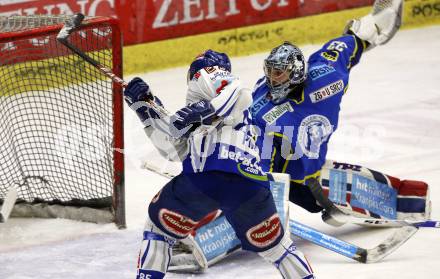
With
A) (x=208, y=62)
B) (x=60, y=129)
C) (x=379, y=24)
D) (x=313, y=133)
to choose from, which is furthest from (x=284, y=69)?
(x=60, y=129)

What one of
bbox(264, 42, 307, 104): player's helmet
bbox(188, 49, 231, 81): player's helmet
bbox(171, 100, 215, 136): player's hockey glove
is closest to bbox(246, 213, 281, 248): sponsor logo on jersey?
bbox(171, 100, 215, 136): player's hockey glove

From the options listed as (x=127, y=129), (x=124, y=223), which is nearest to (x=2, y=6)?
(x=127, y=129)

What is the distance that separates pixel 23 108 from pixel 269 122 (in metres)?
1.56

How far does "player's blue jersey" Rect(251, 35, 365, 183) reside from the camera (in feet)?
18.6

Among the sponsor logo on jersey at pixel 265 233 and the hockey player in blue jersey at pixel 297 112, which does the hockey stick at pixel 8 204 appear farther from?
the sponsor logo on jersey at pixel 265 233

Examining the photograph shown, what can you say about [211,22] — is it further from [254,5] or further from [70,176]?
[70,176]

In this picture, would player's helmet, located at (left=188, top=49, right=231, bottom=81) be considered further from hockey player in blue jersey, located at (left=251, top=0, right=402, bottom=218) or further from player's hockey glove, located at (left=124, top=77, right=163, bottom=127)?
hockey player in blue jersey, located at (left=251, top=0, right=402, bottom=218)

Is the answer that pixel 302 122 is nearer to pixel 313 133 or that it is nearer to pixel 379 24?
pixel 313 133

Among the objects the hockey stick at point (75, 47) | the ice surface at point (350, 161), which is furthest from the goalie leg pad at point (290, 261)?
the hockey stick at point (75, 47)

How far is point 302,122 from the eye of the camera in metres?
5.73

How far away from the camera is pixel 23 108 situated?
6.41 m

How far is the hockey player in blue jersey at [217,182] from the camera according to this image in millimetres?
4539

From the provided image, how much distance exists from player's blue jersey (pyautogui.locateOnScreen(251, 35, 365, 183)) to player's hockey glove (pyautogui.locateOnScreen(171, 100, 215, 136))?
120cm

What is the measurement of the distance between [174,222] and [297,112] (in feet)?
4.45
